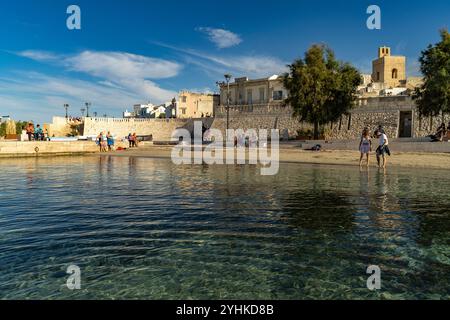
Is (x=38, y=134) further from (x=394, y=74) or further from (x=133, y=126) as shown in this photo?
(x=394, y=74)

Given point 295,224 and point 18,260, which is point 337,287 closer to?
point 295,224

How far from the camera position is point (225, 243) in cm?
639

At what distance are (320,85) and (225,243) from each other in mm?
33695

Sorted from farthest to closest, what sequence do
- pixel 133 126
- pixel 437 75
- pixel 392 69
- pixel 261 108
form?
pixel 133 126 < pixel 392 69 < pixel 261 108 < pixel 437 75

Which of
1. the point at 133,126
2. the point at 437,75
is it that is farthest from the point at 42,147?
the point at 133,126

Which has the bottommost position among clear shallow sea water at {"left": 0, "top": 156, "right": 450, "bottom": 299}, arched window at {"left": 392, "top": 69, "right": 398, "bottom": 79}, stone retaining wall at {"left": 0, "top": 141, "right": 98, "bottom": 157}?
clear shallow sea water at {"left": 0, "top": 156, "right": 450, "bottom": 299}

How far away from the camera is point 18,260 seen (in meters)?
5.52

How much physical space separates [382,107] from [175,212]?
4253cm

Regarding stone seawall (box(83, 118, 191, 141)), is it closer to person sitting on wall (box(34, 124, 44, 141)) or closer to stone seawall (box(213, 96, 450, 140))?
stone seawall (box(213, 96, 450, 140))

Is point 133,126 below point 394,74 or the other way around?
below

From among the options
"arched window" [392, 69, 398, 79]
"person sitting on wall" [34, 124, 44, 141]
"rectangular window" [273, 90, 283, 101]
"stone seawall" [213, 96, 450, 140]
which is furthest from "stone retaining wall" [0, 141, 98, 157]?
"arched window" [392, 69, 398, 79]

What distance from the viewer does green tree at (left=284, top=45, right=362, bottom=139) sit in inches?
1473

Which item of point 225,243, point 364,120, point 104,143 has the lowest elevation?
point 225,243

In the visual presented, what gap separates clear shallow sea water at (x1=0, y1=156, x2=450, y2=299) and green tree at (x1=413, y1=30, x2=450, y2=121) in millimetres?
21751
